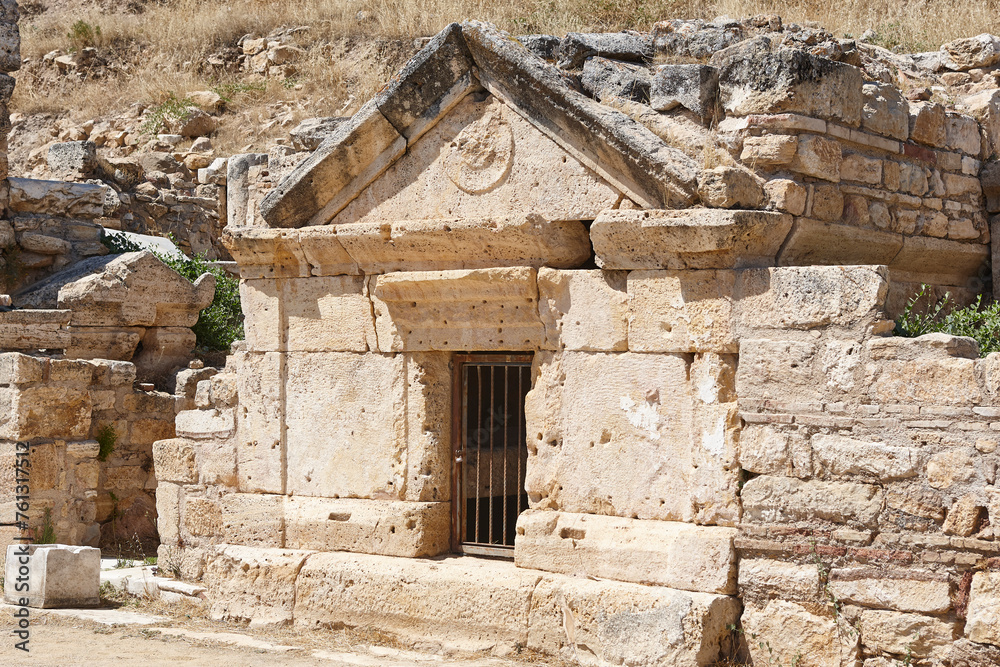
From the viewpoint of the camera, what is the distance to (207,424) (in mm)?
6953

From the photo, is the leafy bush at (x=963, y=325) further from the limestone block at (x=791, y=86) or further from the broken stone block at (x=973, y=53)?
the broken stone block at (x=973, y=53)

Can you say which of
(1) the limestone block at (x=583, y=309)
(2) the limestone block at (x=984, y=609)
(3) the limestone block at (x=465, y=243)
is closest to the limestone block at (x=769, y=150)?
(1) the limestone block at (x=583, y=309)

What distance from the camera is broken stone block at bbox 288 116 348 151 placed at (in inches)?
267

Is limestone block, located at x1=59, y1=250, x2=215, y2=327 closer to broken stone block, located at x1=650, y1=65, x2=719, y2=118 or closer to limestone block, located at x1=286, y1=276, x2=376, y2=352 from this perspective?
limestone block, located at x1=286, y1=276, x2=376, y2=352

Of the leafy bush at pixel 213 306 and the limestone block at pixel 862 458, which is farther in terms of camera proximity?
the leafy bush at pixel 213 306

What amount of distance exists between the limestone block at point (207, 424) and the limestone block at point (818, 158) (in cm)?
393

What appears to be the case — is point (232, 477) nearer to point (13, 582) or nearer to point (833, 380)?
point (13, 582)

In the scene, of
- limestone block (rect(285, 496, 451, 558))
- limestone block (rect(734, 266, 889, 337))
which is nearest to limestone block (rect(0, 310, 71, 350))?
limestone block (rect(285, 496, 451, 558))

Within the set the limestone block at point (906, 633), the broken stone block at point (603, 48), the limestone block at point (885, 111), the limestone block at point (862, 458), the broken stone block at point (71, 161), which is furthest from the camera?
the broken stone block at point (71, 161)

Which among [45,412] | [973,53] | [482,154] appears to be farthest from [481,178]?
[45,412]

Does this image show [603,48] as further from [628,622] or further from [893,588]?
[893,588]

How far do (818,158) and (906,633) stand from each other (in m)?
2.34

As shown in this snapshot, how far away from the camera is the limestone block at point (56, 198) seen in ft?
31.7

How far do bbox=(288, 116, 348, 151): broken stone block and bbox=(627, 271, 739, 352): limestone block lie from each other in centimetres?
246
